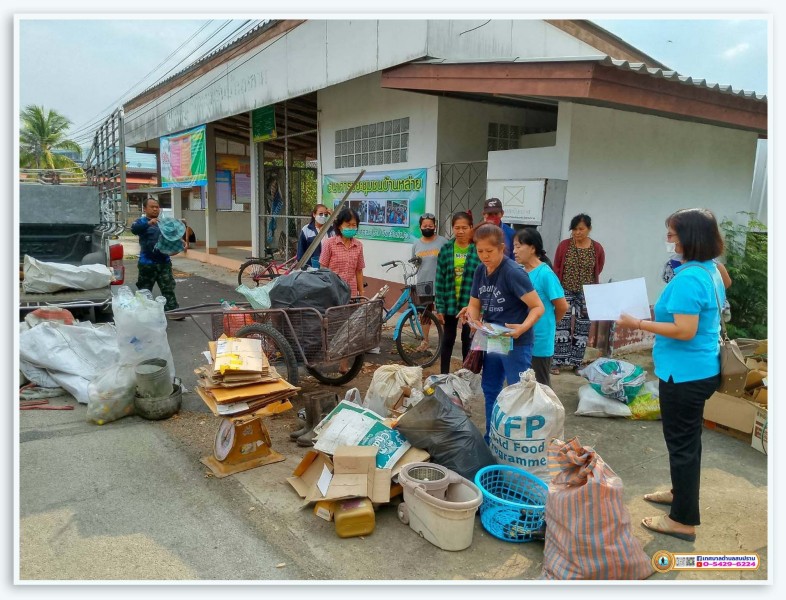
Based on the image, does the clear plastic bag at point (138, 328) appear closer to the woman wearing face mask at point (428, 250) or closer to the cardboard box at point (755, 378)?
the woman wearing face mask at point (428, 250)

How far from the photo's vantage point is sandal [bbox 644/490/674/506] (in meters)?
3.26

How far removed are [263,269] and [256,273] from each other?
0.95 meters

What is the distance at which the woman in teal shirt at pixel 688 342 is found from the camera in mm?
2643

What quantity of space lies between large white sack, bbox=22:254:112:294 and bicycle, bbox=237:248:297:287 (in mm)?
2088

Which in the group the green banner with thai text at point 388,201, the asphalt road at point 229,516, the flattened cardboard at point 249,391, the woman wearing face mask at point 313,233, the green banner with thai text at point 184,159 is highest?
the green banner with thai text at point 184,159

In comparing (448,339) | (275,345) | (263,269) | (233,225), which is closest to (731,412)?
(448,339)

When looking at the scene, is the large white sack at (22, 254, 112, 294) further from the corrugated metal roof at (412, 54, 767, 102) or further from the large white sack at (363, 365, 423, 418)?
the corrugated metal roof at (412, 54, 767, 102)

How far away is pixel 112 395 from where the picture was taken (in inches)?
169

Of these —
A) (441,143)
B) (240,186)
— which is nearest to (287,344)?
(441,143)

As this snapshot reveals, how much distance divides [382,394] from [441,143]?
4.78 metres

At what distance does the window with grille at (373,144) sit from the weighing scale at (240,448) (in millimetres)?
5565

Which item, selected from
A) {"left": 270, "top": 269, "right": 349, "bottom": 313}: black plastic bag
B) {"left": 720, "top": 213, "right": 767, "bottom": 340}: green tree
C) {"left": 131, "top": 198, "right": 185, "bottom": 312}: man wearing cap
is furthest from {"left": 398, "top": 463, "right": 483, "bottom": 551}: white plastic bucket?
{"left": 720, "top": 213, "right": 767, "bottom": 340}: green tree

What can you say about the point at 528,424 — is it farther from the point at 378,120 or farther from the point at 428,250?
the point at 378,120

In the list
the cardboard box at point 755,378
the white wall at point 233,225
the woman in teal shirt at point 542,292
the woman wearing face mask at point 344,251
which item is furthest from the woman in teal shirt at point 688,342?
the white wall at point 233,225
